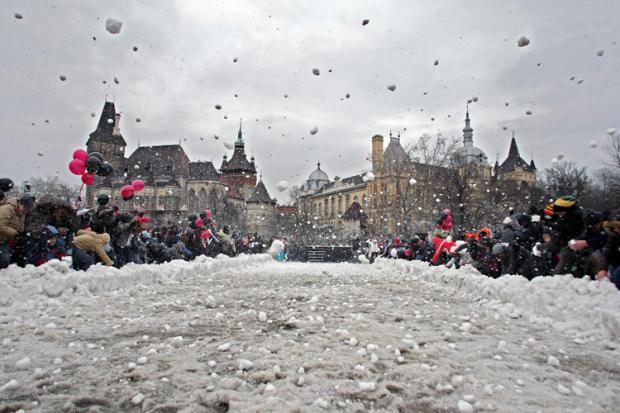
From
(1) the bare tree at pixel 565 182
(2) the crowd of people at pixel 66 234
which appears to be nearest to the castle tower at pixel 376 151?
(1) the bare tree at pixel 565 182

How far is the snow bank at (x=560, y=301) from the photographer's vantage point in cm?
460

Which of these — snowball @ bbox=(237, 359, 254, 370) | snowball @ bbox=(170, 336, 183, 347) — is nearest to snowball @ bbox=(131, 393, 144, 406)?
snowball @ bbox=(237, 359, 254, 370)

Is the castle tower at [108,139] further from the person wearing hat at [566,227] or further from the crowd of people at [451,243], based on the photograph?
the person wearing hat at [566,227]

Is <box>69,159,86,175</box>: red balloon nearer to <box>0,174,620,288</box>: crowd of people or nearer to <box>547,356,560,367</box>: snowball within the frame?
<box>0,174,620,288</box>: crowd of people

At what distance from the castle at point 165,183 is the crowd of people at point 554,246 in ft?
215

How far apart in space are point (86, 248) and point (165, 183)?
255 feet

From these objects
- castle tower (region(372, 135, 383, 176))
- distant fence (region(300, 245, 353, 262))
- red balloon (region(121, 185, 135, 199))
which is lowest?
distant fence (region(300, 245, 353, 262))

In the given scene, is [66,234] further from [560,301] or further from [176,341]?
[560,301]

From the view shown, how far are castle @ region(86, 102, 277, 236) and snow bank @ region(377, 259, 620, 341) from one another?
68815 mm

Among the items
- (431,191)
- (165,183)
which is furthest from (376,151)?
(165,183)

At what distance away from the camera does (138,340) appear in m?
4.25

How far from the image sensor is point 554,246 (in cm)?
781

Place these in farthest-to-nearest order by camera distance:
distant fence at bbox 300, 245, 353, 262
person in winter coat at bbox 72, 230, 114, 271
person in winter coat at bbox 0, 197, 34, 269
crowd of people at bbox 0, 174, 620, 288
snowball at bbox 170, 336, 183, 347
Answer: distant fence at bbox 300, 245, 353, 262
person in winter coat at bbox 72, 230, 114, 271
person in winter coat at bbox 0, 197, 34, 269
crowd of people at bbox 0, 174, 620, 288
snowball at bbox 170, 336, 183, 347

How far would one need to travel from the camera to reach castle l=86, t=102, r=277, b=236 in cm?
8056
